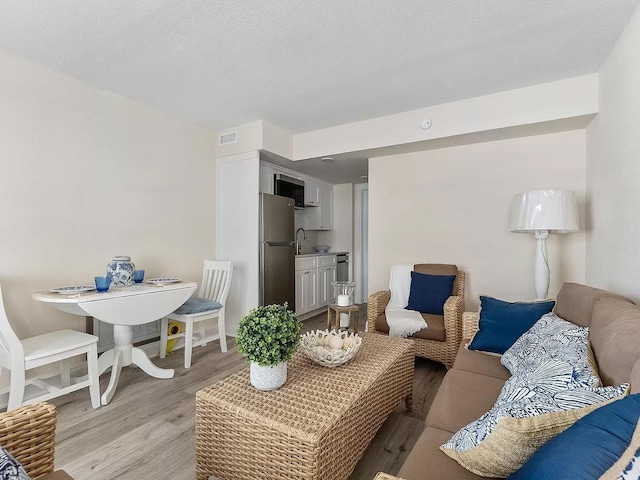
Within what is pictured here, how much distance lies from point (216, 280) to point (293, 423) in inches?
97.7

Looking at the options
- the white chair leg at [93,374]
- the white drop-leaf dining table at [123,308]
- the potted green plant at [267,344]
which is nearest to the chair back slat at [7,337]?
the white drop-leaf dining table at [123,308]

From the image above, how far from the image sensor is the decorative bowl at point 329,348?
5.27ft

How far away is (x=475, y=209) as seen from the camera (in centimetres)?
335

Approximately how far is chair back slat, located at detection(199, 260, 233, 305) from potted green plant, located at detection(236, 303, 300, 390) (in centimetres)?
199

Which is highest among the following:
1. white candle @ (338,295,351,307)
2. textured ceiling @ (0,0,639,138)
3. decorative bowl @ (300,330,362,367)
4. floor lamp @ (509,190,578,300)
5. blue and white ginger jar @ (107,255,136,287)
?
textured ceiling @ (0,0,639,138)

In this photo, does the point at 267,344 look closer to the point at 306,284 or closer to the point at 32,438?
the point at 32,438

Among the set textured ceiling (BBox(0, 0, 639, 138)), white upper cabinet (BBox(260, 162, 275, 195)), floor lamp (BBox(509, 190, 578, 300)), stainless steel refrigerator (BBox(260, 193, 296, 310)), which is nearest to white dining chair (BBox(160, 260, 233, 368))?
stainless steel refrigerator (BBox(260, 193, 296, 310))

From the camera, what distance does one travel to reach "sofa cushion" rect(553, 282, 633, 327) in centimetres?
154

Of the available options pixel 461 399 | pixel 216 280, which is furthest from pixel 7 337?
pixel 461 399

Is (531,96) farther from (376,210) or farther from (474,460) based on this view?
(474,460)

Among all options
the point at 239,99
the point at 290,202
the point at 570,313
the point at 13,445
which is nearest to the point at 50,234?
the point at 239,99

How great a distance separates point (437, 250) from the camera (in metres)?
3.55

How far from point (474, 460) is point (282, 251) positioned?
3.22 metres

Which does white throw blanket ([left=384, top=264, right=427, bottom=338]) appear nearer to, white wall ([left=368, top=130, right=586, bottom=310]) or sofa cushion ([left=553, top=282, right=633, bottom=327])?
white wall ([left=368, top=130, right=586, bottom=310])
